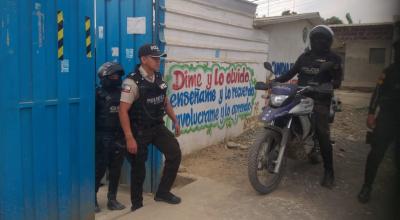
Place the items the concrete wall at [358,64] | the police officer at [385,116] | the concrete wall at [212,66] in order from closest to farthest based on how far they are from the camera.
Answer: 1. the police officer at [385,116]
2. the concrete wall at [212,66]
3. the concrete wall at [358,64]

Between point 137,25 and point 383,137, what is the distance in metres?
2.95

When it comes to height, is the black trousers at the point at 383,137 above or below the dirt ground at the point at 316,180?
above

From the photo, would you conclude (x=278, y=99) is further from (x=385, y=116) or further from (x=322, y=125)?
(x=385, y=116)

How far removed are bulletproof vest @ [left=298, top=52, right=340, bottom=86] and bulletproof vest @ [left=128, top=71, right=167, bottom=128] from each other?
6.45 feet

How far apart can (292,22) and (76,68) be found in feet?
25.9

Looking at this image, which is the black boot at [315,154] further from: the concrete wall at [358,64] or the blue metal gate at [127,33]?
the concrete wall at [358,64]

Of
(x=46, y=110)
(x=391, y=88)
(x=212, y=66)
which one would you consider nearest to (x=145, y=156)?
(x=46, y=110)

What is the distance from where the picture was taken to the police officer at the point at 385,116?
4340 millimetres

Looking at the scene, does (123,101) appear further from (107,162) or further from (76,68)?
(107,162)

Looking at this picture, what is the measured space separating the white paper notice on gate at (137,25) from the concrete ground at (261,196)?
1.92 meters

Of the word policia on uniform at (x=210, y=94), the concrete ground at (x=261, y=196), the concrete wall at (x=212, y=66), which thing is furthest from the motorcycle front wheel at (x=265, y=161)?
the word policia on uniform at (x=210, y=94)

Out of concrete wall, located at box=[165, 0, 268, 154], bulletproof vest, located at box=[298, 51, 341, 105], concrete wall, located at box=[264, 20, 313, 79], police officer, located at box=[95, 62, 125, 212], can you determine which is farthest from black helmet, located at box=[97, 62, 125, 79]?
concrete wall, located at box=[264, 20, 313, 79]

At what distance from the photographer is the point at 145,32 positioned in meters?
4.87

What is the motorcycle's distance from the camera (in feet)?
15.1
